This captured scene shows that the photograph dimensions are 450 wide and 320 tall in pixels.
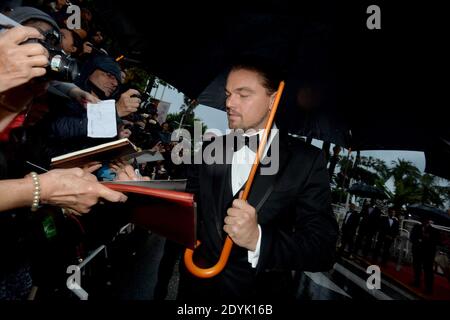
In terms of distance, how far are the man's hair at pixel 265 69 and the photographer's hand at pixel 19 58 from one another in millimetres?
1427

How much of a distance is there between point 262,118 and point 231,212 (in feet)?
3.27

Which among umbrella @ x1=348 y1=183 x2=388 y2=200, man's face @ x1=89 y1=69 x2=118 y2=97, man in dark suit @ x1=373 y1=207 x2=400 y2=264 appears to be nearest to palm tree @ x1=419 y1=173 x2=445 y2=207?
umbrella @ x1=348 y1=183 x2=388 y2=200

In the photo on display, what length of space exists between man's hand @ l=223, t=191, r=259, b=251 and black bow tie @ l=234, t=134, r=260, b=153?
749 millimetres

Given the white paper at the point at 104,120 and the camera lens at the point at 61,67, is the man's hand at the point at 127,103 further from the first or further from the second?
the camera lens at the point at 61,67

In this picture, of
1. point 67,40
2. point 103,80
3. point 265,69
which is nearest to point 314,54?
point 265,69

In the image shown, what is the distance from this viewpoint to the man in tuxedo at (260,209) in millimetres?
1686

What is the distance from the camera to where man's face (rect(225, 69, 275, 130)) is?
2172 millimetres

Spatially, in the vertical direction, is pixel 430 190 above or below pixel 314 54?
below

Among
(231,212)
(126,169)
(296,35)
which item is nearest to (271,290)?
(231,212)

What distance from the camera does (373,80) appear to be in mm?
2289

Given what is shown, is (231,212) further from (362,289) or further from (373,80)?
(362,289)

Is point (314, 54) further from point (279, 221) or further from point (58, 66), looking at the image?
point (58, 66)

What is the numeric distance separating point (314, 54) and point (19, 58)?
6.59 feet

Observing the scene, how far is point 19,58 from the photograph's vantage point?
117 centimetres
